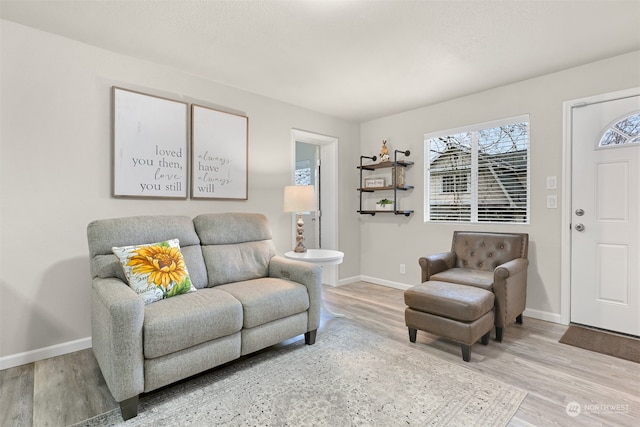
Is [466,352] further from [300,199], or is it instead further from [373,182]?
[373,182]

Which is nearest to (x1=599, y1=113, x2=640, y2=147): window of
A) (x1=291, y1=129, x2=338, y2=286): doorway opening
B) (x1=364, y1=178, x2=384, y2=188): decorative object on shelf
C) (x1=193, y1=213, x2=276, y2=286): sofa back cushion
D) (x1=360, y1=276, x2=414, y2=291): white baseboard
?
(x1=364, y1=178, x2=384, y2=188): decorative object on shelf

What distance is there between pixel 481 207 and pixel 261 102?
272cm

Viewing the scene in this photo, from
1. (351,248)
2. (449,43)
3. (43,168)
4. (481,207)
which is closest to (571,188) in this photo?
(481,207)

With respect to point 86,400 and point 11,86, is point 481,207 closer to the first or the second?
point 86,400

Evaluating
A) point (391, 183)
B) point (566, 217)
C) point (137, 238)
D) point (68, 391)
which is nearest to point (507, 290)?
point (566, 217)

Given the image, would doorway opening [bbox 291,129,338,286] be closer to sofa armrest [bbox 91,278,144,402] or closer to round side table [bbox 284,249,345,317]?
round side table [bbox 284,249,345,317]

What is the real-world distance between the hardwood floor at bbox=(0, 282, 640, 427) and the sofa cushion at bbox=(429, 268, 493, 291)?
0.48 m

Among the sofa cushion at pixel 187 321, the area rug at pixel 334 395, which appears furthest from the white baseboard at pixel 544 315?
the sofa cushion at pixel 187 321

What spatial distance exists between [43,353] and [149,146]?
1736mm

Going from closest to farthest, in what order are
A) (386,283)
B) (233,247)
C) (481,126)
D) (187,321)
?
(187,321) → (233,247) → (481,126) → (386,283)

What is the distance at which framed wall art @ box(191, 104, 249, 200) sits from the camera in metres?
2.97

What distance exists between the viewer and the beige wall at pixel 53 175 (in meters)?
2.16

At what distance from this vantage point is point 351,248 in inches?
179

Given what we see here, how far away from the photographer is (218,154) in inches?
123
